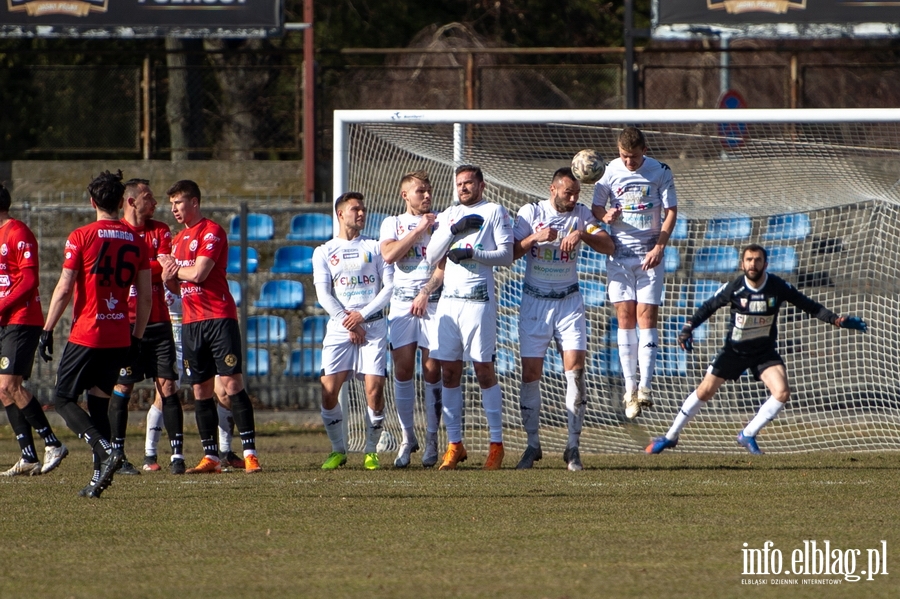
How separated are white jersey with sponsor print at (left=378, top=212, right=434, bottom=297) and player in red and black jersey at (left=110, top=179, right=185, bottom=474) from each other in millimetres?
1738

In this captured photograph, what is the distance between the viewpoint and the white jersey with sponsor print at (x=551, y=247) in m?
Answer: 9.34

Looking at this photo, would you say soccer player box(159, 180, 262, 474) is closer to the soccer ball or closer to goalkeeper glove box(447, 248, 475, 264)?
goalkeeper glove box(447, 248, 475, 264)

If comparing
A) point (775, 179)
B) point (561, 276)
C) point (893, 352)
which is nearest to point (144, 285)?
point (561, 276)

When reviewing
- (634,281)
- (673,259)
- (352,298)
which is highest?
(673,259)

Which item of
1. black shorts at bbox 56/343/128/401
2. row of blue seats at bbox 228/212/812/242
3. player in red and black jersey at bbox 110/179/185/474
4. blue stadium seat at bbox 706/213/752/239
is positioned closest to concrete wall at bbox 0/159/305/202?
row of blue seats at bbox 228/212/812/242

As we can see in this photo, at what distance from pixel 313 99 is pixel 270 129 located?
2807 millimetres

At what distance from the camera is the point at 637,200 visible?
977cm

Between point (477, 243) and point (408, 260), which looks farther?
point (408, 260)

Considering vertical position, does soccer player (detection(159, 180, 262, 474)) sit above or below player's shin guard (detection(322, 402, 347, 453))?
above

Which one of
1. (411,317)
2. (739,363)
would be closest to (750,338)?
(739,363)

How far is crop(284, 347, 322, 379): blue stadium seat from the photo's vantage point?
1464 cm

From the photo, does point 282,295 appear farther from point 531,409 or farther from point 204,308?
point 531,409

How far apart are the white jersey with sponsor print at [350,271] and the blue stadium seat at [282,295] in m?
5.63

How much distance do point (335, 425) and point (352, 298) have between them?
1076mm
